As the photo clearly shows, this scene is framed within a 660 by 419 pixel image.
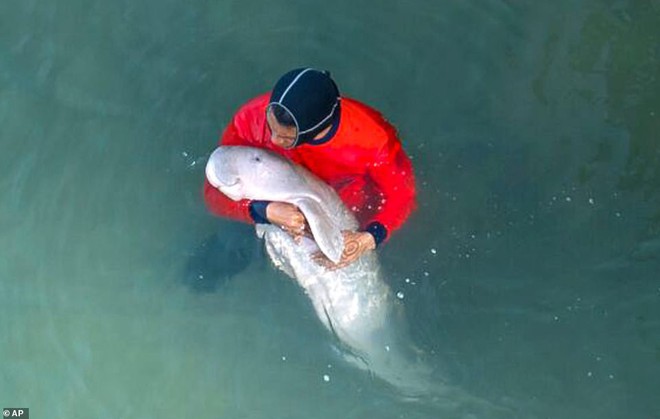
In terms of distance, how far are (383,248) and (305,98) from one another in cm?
148

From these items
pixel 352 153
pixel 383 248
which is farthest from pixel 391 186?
pixel 383 248

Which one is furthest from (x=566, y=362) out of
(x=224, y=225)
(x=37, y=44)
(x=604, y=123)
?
(x=37, y=44)

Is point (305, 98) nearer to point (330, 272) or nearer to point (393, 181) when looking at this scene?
point (393, 181)

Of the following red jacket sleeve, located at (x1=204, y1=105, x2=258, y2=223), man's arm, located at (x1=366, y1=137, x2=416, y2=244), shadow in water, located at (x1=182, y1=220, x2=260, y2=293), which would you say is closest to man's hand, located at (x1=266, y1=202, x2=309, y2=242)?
red jacket sleeve, located at (x1=204, y1=105, x2=258, y2=223)

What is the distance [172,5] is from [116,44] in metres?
0.36

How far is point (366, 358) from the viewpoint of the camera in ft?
14.3

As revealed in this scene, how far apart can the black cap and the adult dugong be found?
0.17 metres

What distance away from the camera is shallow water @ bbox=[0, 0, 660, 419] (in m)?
4.53

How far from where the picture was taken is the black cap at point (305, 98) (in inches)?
128

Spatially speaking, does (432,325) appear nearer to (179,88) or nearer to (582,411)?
(582,411)

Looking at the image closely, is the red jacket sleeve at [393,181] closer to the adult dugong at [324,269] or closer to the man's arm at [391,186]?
the man's arm at [391,186]

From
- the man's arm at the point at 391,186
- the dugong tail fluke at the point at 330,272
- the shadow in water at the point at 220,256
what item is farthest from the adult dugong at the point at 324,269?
the shadow in water at the point at 220,256

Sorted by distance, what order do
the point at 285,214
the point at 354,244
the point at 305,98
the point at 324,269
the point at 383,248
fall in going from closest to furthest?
the point at 305,98 < the point at 285,214 < the point at 354,244 < the point at 324,269 < the point at 383,248

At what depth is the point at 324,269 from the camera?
3.80 meters
